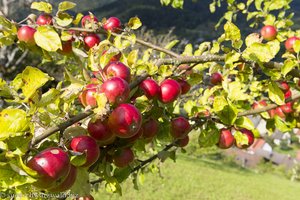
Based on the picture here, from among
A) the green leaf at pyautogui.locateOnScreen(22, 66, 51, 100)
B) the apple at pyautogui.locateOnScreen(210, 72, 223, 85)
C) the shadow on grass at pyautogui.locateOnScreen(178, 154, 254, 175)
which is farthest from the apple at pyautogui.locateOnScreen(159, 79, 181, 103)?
the shadow on grass at pyautogui.locateOnScreen(178, 154, 254, 175)

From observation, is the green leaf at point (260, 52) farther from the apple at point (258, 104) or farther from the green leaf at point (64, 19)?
the apple at point (258, 104)

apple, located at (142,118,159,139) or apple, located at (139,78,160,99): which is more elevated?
apple, located at (139,78,160,99)

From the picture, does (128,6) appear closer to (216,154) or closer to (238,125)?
(216,154)

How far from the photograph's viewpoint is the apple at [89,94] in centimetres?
83

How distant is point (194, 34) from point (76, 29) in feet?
207

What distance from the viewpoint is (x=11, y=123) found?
663mm

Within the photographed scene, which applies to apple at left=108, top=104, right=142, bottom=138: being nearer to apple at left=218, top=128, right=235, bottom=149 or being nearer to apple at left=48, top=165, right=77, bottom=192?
apple at left=48, top=165, right=77, bottom=192

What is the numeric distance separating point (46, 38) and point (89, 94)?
26cm

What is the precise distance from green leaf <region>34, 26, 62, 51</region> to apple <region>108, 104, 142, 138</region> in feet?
0.97

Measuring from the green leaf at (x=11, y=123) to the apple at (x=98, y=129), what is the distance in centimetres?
19

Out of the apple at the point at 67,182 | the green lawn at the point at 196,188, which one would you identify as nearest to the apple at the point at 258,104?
the apple at the point at 67,182

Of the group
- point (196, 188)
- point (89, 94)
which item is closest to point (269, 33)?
point (89, 94)

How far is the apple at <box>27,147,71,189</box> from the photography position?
66 centimetres

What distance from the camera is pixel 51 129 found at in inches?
28.8
